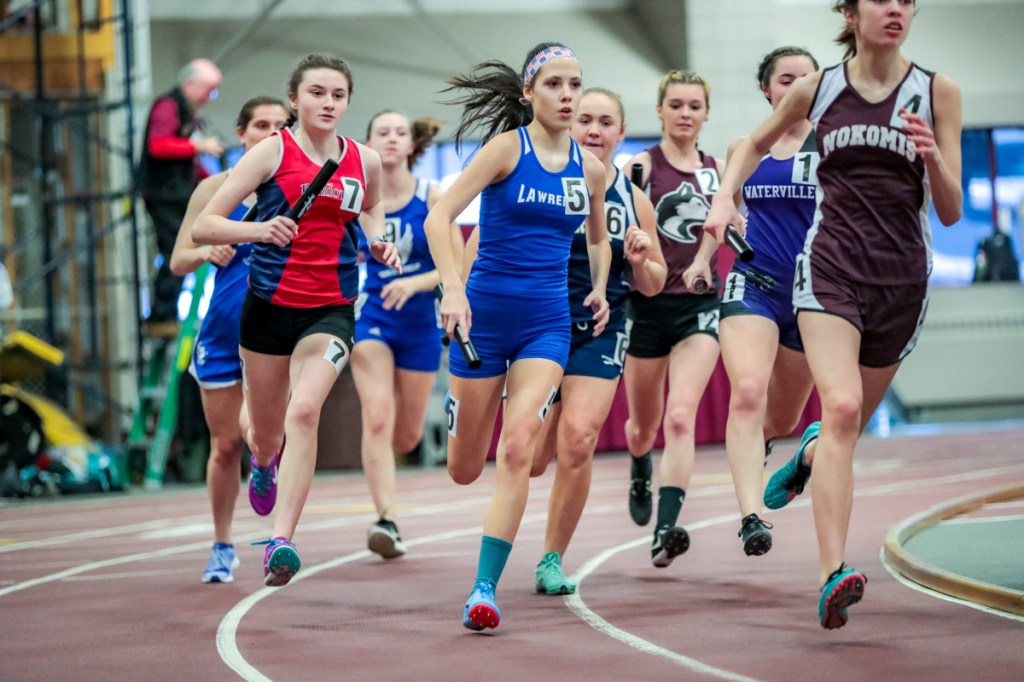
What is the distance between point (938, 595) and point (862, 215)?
177 cm

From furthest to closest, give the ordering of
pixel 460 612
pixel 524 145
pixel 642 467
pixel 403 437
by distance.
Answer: pixel 403 437 → pixel 642 467 → pixel 460 612 → pixel 524 145

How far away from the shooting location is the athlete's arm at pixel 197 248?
7.20 metres

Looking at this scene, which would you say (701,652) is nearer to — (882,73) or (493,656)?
(493,656)

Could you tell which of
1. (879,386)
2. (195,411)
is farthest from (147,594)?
(195,411)

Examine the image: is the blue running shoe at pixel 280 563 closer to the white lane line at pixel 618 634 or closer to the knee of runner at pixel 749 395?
the white lane line at pixel 618 634

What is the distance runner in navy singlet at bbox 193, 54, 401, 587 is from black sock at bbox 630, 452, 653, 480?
89.0 inches

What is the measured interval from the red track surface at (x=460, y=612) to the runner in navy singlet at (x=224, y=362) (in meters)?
0.37

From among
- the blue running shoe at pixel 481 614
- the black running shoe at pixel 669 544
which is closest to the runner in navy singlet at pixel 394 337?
the black running shoe at pixel 669 544

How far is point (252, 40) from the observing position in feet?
70.7

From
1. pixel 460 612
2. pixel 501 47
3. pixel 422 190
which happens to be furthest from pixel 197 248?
pixel 501 47

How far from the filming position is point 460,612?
6.18 meters

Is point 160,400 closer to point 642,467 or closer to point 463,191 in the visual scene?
point 642,467

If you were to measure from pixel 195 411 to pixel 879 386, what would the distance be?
34.9 feet

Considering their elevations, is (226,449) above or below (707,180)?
below
